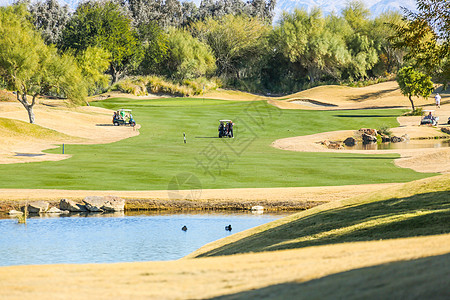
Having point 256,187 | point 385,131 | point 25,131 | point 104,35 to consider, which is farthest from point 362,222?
point 104,35

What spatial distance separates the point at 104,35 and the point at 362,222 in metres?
91.3

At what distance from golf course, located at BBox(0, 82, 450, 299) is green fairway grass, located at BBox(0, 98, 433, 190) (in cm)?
11

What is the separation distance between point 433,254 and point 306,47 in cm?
10320

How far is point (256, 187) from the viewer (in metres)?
28.9

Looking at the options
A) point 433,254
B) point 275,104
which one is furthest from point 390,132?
point 433,254

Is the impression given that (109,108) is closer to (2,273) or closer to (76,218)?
(76,218)

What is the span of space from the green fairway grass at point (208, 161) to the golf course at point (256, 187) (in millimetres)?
108

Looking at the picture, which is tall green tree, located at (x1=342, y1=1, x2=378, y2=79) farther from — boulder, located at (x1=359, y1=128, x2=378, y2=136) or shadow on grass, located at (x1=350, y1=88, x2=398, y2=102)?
boulder, located at (x1=359, y1=128, x2=378, y2=136)

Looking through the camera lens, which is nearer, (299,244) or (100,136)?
(299,244)

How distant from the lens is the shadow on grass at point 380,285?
6016 mm

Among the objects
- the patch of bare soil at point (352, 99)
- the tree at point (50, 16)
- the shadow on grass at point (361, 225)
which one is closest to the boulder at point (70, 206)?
the shadow on grass at point (361, 225)

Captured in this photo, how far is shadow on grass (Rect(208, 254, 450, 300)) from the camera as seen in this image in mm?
6016

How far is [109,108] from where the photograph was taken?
77.8m

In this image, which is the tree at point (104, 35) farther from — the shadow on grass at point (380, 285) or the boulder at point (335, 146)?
the shadow on grass at point (380, 285)
